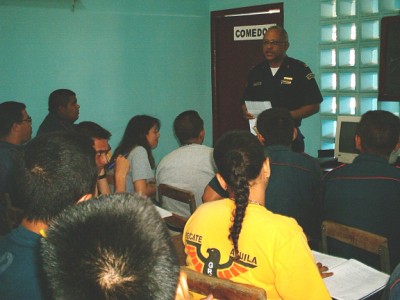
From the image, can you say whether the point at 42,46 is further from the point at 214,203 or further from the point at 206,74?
the point at 214,203

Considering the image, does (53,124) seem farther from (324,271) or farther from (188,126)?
(324,271)

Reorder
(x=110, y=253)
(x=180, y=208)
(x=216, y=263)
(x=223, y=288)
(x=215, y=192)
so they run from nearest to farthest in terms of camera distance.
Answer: (x=110, y=253), (x=223, y=288), (x=216, y=263), (x=215, y=192), (x=180, y=208)

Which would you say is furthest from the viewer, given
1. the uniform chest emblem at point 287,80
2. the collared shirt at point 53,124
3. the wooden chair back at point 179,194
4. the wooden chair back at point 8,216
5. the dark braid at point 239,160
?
the collared shirt at point 53,124

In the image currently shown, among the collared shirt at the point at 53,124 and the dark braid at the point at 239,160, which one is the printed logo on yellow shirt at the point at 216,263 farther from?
the collared shirt at the point at 53,124

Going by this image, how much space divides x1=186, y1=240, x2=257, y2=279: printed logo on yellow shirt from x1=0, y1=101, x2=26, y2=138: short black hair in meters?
2.29

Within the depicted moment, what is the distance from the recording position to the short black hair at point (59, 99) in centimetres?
478

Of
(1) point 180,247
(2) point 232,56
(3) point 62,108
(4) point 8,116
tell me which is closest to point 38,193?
(1) point 180,247

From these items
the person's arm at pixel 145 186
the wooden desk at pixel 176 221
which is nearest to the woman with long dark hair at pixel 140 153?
the person's arm at pixel 145 186

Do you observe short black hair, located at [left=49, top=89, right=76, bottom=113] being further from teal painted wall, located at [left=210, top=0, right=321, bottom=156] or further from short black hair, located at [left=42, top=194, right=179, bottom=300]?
short black hair, located at [left=42, top=194, right=179, bottom=300]

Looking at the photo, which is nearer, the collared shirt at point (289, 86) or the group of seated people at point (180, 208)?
the group of seated people at point (180, 208)

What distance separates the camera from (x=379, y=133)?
9.11ft

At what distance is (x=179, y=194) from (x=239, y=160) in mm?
1174

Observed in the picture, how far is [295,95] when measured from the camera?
439cm

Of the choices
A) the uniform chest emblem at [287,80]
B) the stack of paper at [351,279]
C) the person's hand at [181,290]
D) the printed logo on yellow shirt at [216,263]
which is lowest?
the stack of paper at [351,279]
